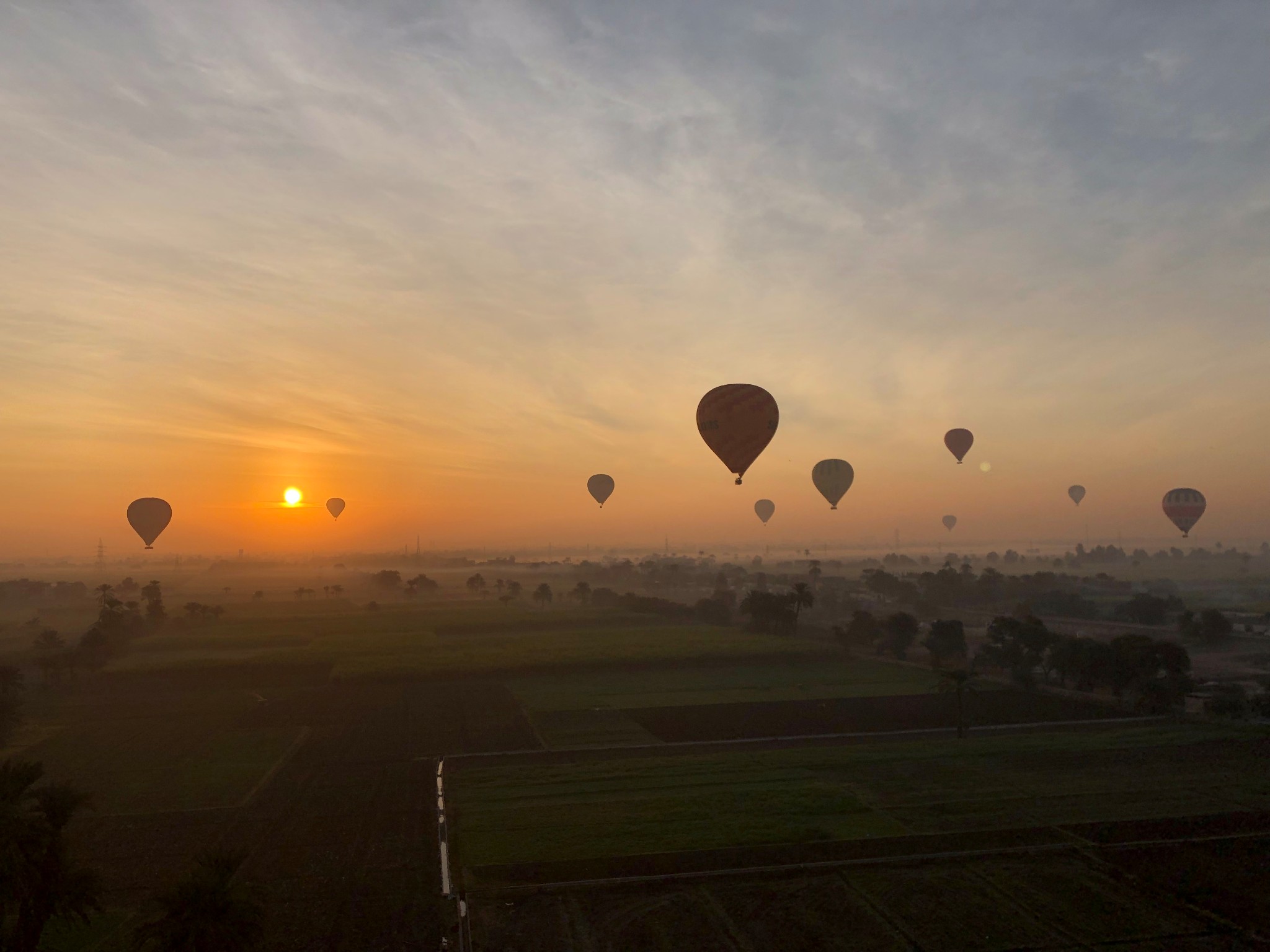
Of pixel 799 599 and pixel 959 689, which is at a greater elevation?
pixel 799 599

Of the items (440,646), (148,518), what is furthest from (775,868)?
(148,518)

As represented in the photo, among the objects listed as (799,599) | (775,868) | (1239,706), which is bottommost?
(775,868)

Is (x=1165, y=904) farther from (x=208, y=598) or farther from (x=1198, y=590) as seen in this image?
(x=208, y=598)

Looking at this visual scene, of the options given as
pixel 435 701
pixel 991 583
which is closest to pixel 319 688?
pixel 435 701

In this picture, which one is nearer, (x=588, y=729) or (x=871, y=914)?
(x=871, y=914)

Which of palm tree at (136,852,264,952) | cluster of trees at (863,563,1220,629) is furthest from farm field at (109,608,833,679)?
cluster of trees at (863,563,1220,629)

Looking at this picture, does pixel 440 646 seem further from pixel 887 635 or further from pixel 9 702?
pixel 887 635
